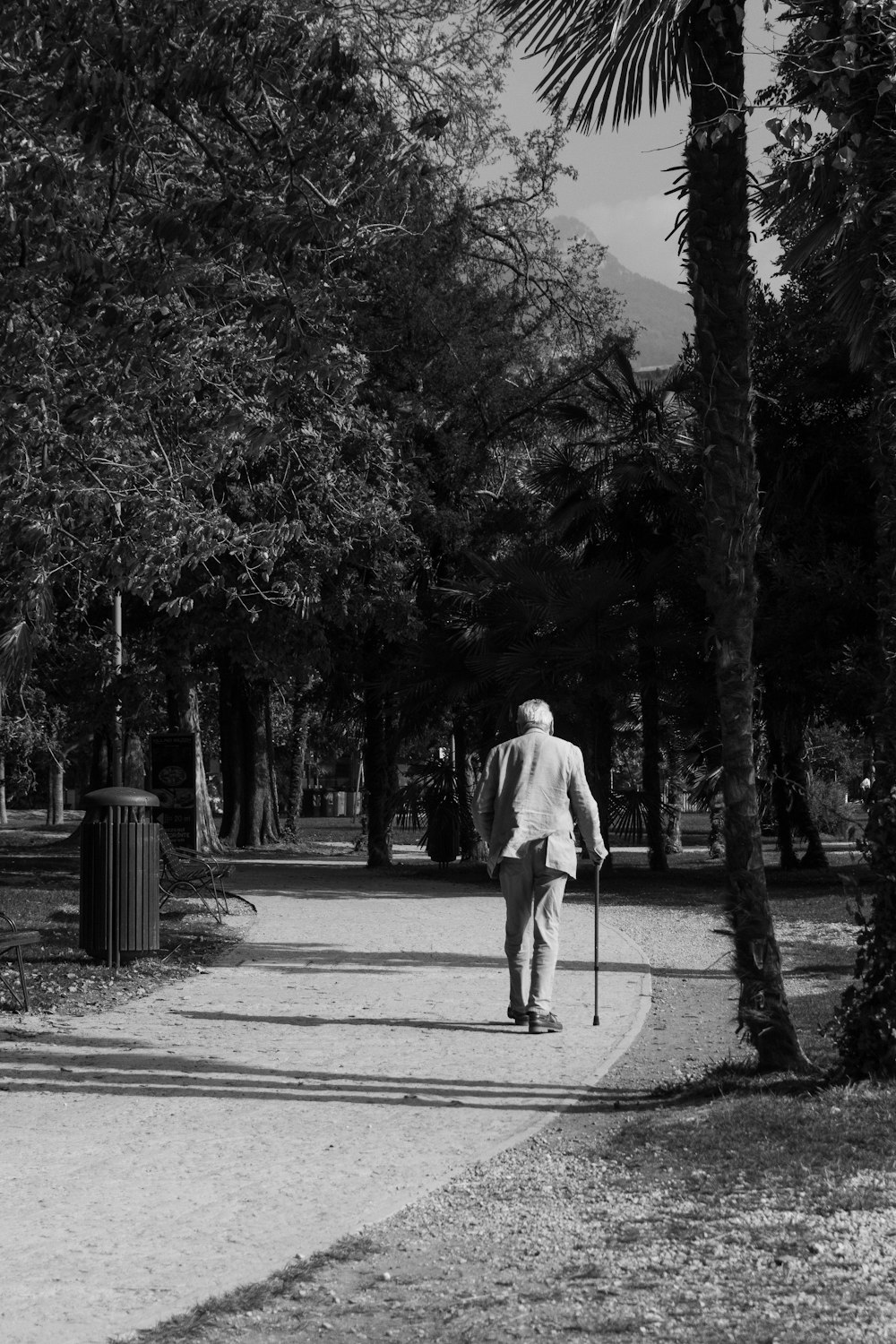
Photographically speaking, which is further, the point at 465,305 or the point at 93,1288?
the point at 465,305

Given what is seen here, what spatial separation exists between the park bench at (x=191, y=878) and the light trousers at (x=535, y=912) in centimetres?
637

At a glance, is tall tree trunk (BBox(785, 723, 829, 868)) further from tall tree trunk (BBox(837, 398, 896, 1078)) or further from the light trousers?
tall tree trunk (BBox(837, 398, 896, 1078))

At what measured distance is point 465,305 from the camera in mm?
24266

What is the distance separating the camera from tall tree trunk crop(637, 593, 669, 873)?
2219cm

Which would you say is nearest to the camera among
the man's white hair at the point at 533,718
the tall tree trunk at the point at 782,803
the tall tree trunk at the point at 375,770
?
the man's white hair at the point at 533,718

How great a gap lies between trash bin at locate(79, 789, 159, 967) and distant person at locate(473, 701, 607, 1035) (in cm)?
351

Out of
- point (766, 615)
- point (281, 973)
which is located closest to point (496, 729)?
point (766, 615)

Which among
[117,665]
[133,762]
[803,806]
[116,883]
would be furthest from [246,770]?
[116,883]

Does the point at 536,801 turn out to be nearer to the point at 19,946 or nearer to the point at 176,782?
the point at 19,946

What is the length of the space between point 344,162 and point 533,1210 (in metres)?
8.45

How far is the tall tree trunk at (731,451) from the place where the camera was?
7.02m

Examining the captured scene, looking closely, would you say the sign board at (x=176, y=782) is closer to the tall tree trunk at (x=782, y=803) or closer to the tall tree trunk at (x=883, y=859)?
the tall tree trunk at (x=782, y=803)

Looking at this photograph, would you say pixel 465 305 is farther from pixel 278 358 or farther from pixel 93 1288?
pixel 93 1288

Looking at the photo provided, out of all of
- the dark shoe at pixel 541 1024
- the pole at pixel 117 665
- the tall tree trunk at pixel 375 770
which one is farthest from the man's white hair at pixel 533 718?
the tall tree trunk at pixel 375 770
